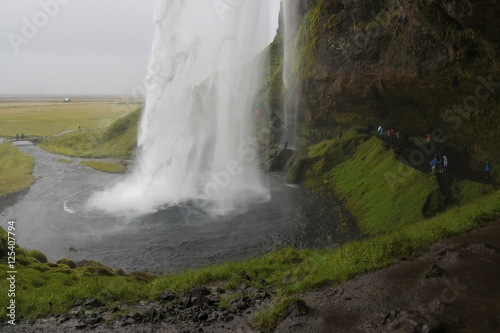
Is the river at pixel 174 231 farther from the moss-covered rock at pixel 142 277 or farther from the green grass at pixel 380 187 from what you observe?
the moss-covered rock at pixel 142 277

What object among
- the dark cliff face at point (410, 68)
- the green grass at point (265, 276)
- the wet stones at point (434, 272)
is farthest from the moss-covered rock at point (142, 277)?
the dark cliff face at point (410, 68)

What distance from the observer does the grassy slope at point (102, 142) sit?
66188mm

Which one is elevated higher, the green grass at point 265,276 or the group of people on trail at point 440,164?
the group of people on trail at point 440,164

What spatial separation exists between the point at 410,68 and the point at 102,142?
5974cm

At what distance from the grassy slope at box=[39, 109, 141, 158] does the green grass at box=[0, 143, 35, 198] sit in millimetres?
8419

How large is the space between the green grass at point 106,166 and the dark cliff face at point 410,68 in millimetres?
28849

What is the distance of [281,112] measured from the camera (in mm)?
58094

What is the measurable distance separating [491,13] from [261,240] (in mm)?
18261

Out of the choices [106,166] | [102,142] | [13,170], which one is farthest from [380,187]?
[102,142]

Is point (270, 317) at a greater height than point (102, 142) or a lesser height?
lesser

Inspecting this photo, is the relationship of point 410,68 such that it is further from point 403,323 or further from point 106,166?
point 106,166

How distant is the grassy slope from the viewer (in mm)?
66188

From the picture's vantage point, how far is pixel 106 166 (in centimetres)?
5378

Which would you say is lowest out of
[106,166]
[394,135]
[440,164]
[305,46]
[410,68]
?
[106,166]
